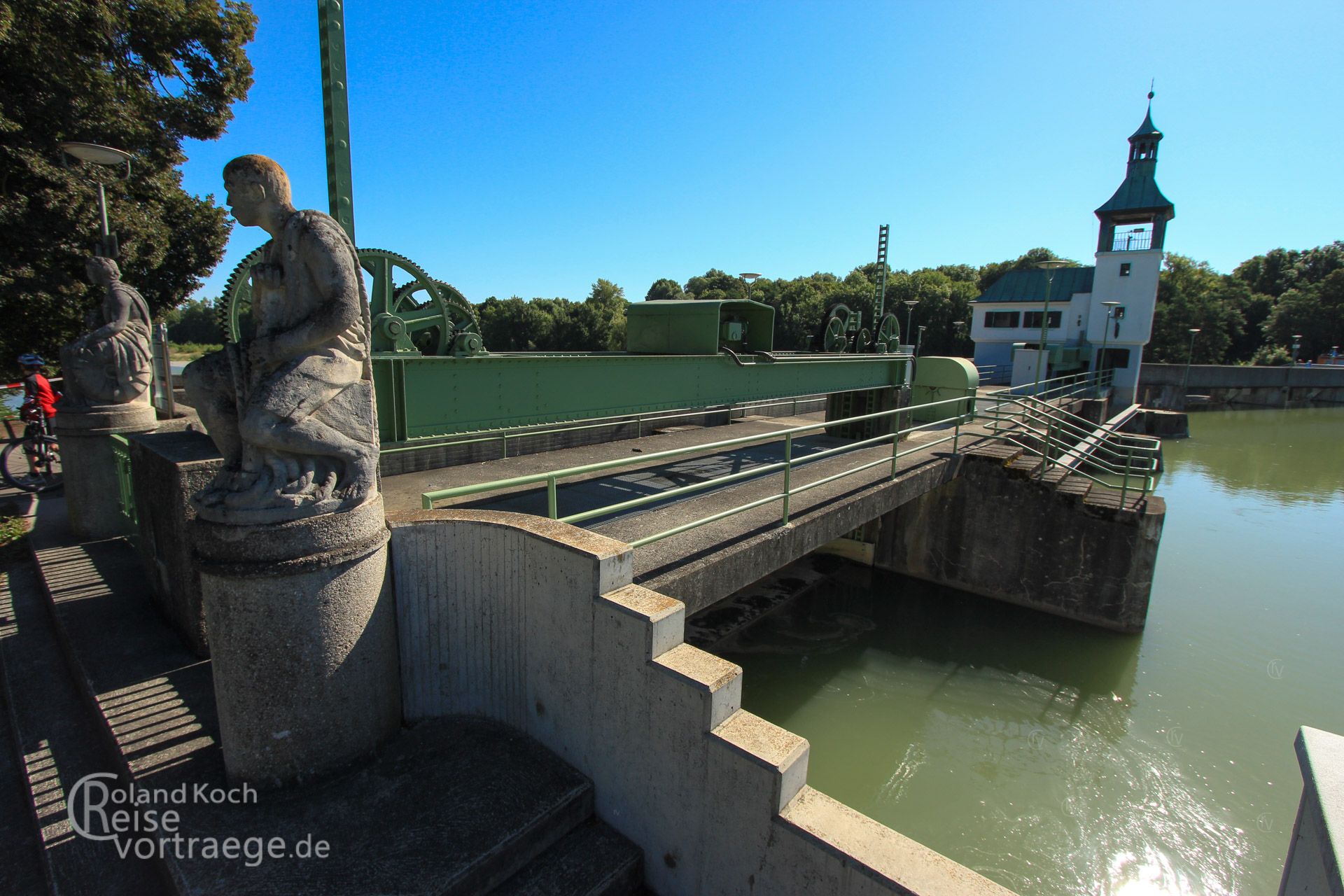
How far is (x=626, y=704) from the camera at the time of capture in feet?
9.61

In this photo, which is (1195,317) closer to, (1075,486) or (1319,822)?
(1075,486)

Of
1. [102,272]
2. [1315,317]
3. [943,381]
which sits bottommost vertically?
[943,381]

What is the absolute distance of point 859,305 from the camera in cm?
5178

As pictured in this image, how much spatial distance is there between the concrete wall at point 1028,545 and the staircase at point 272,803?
32.1 feet

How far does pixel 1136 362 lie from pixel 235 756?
43743 millimetres

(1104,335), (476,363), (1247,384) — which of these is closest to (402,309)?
(476,363)

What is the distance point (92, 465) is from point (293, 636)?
4.66 m

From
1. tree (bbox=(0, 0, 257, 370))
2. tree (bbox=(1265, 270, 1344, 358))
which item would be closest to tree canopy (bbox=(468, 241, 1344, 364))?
tree (bbox=(1265, 270, 1344, 358))

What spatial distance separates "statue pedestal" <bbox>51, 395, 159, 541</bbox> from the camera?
569cm

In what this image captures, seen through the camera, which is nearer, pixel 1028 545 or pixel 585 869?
pixel 585 869

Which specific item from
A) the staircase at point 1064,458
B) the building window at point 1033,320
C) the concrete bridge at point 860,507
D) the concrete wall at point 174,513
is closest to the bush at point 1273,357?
the building window at point 1033,320

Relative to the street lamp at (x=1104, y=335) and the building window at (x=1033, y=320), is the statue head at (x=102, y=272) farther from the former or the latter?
the building window at (x=1033, y=320)

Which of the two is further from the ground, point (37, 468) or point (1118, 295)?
point (1118, 295)

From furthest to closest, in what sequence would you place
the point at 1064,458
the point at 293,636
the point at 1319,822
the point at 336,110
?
the point at 1064,458 < the point at 336,110 < the point at 293,636 < the point at 1319,822
